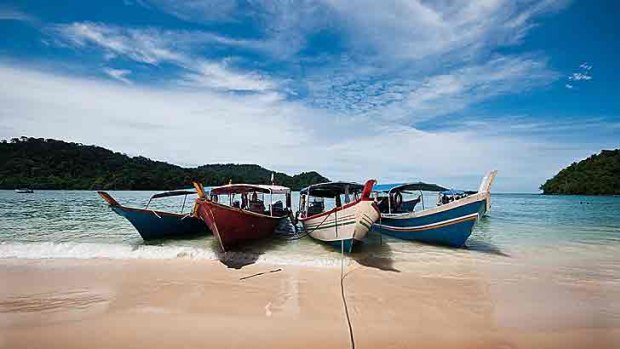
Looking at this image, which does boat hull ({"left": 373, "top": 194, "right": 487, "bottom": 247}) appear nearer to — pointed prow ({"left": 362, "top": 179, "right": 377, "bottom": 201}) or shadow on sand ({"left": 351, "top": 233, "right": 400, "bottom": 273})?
shadow on sand ({"left": 351, "top": 233, "right": 400, "bottom": 273})

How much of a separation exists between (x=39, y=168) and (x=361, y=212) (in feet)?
295

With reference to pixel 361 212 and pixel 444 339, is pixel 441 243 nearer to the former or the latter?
pixel 361 212

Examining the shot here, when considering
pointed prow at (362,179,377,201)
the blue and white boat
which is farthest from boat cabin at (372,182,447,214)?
pointed prow at (362,179,377,201)

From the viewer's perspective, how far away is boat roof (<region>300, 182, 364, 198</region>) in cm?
1266

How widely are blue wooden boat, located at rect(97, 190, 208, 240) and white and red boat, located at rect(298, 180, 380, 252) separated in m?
4.59

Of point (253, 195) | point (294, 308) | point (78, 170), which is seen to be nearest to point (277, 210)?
point (253, 195)

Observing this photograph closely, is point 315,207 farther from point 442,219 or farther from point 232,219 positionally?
point 442,219

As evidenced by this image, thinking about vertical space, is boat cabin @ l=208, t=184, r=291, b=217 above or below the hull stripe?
above

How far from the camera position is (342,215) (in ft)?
34.1

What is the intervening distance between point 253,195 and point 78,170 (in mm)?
79242

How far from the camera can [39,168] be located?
74.8 meters

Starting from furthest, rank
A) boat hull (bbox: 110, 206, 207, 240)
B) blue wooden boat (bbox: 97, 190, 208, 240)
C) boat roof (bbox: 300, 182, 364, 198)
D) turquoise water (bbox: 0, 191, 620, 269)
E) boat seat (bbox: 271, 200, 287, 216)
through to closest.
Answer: boat seat (bbox: 271, 200, 287, 216) < boat roof (bbox: 300, 182, 364, 198) < boat hull (bbox: 110, 206, 207, 240) < blue wooden boat (bbox: 97, 190, 208, 240) < turquoise water (bbox: 0, 191, 620, 269)

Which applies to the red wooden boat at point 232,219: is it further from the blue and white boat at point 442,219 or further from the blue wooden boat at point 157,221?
the blue and white boat at point 442,219

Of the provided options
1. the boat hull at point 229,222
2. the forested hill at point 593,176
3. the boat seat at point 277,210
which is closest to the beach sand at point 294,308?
the boat hull at point 229,222
